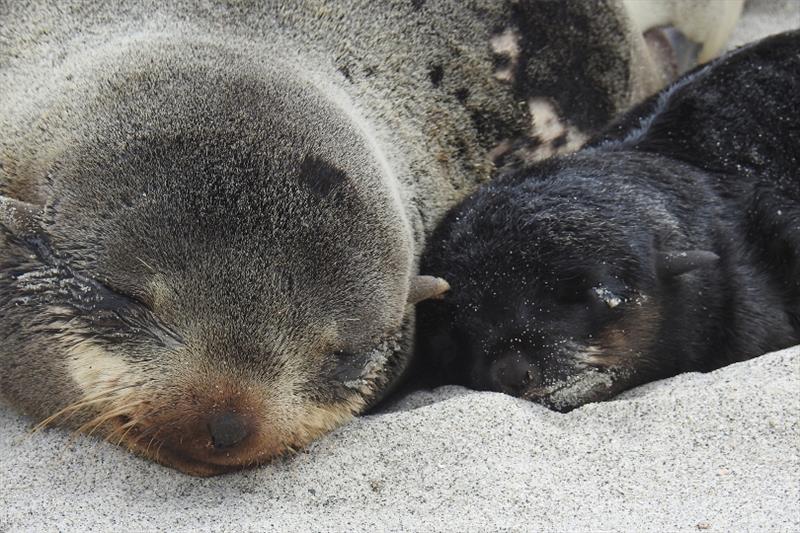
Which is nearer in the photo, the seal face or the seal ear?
the seal face

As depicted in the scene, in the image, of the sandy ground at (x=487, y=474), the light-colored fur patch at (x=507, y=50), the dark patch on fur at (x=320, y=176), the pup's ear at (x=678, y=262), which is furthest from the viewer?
the light-colored fur patch at (x=507, y=50)

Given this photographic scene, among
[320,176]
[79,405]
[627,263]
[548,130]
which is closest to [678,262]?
[627,263]

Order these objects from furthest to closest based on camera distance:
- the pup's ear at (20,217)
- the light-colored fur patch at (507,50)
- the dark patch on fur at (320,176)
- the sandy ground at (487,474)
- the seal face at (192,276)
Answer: the light-colored fur patch at (507,50) < the dark patch on fur at (320,176) < the pup's ear at (20,217) < the seal face at (192,276) < the sandy ground at (487,474)

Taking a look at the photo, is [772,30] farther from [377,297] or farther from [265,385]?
[265,385]

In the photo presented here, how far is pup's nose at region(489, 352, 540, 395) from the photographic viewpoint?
12.1ft

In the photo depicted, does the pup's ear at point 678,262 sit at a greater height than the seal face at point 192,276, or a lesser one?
lesser

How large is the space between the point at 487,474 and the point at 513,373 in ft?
2.35

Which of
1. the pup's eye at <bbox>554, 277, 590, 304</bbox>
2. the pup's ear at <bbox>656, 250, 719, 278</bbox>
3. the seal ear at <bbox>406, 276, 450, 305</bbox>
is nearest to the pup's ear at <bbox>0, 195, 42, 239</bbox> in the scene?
the seal ear at <bbox>406, 276, 450, 305</bbox>

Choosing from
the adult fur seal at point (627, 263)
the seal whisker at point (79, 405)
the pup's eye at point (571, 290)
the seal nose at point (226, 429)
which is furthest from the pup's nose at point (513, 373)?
the seal whisker at point (79, 405)

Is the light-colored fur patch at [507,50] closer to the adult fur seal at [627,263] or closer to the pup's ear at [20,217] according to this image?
the adult fur seal at [627,263]

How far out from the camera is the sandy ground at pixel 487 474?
2795 millimetres

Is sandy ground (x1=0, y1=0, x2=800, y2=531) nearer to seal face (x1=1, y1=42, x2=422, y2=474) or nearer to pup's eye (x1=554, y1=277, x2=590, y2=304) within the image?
seal face (x1=1, y1=42, x2=422, y2=474)

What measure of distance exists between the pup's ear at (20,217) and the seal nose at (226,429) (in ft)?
2.62

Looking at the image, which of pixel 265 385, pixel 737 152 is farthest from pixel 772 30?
pixel 265 385
